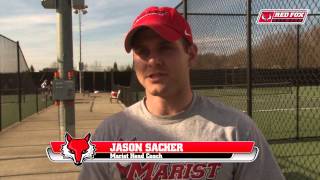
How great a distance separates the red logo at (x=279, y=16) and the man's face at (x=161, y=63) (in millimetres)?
4351

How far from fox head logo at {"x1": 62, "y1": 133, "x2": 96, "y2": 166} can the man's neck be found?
315 millimetres

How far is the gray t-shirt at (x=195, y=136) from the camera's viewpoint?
2.06 metres

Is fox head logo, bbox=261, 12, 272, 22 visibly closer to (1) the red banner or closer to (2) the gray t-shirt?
(2) the gray t-shirt

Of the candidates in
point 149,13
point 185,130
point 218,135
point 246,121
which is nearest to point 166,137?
point 185,130

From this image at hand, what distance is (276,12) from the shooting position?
635 cm

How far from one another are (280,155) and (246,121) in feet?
22.7

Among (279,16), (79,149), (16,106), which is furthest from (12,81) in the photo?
(79,149)

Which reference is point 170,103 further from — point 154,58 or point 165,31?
point 165,31

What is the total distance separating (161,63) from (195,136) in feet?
1.12

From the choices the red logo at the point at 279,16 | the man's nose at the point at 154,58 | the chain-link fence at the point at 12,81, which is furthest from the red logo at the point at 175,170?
the chain-link fence at the point at 12,81

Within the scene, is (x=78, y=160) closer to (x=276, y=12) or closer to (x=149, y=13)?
(x=149, y=13)

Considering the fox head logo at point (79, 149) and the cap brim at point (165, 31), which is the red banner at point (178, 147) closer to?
the fox head logo at point (79, 149)

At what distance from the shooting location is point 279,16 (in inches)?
255

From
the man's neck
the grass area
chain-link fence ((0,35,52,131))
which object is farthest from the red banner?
the grass area
